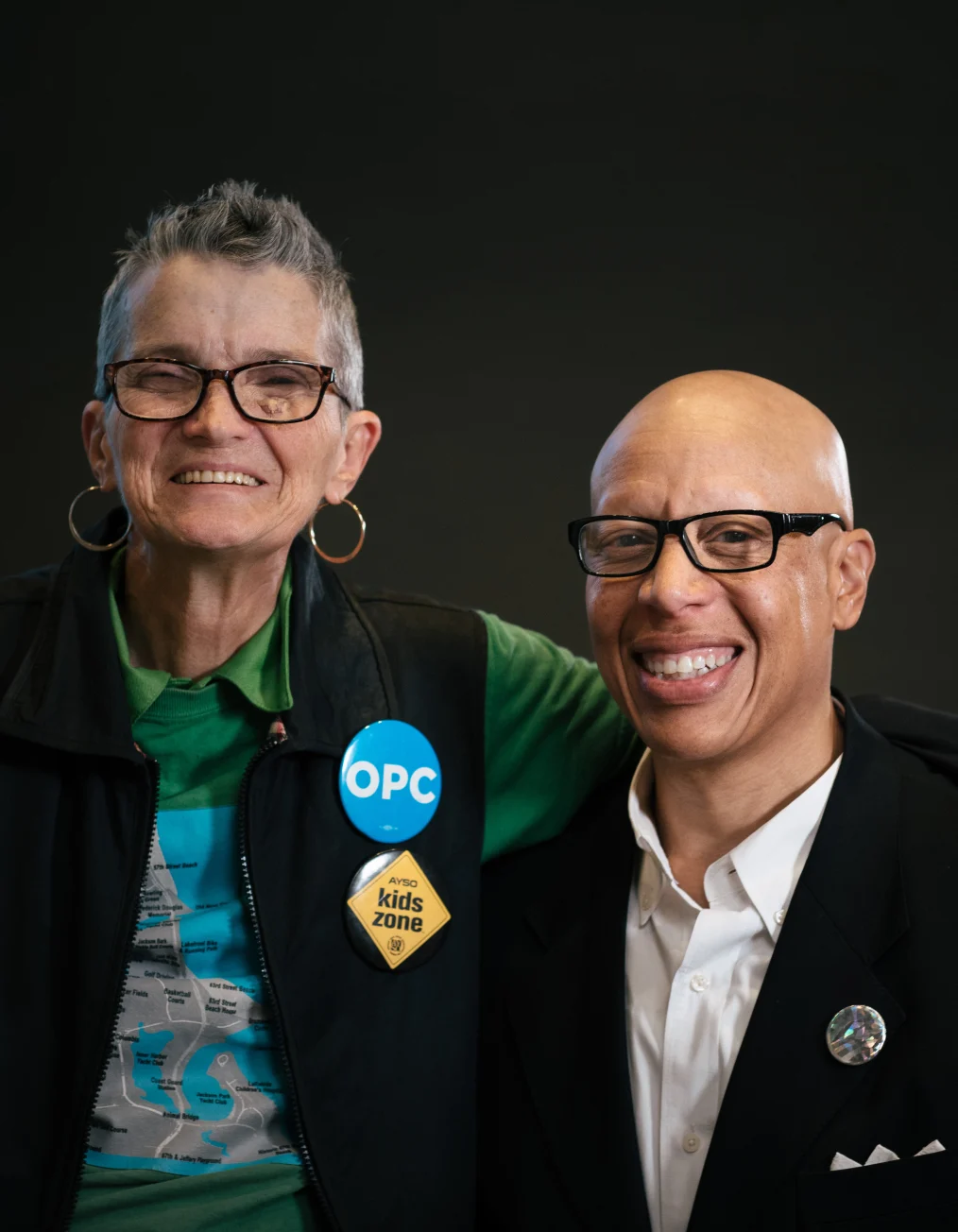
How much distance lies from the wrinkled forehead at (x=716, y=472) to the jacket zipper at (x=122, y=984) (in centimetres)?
76

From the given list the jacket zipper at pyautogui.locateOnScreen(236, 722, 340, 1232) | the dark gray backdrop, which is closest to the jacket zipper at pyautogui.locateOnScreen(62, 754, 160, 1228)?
the jacket zipper at pyautogui.locateOnScreen(236, 722, 340, 1232)

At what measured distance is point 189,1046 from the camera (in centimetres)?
206

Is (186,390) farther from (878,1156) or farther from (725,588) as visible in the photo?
(878,1156)

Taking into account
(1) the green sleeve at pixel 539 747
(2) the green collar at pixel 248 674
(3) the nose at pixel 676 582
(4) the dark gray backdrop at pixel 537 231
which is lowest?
(1) the green sleeve at pixel 539 747

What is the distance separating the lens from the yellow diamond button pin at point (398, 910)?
2150mm

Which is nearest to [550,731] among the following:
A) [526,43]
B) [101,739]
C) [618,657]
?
[618,657]

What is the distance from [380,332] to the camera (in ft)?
11.8

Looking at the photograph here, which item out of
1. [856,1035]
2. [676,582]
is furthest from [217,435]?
[856,1035]

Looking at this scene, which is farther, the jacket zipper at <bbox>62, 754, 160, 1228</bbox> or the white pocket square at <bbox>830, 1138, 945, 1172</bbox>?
the jacket zipper at <bbox>62, 754, 160, 1228</bbox>

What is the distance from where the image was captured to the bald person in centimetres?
181

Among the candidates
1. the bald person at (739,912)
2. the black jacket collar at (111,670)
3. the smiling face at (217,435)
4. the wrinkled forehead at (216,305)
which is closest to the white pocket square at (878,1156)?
the bald person at (739,912)

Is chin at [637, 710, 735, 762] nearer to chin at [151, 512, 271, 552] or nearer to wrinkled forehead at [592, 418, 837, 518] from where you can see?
wrinkled forehead at [592, 418, 837, 518]

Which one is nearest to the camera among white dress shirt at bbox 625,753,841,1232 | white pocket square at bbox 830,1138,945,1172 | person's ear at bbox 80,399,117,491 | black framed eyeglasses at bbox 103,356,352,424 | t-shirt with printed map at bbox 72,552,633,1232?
white pocket square at bbox 830,1138,945,1172

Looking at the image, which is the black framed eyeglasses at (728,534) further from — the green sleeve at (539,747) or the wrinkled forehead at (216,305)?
the wrinkled forehead at (216,305)
